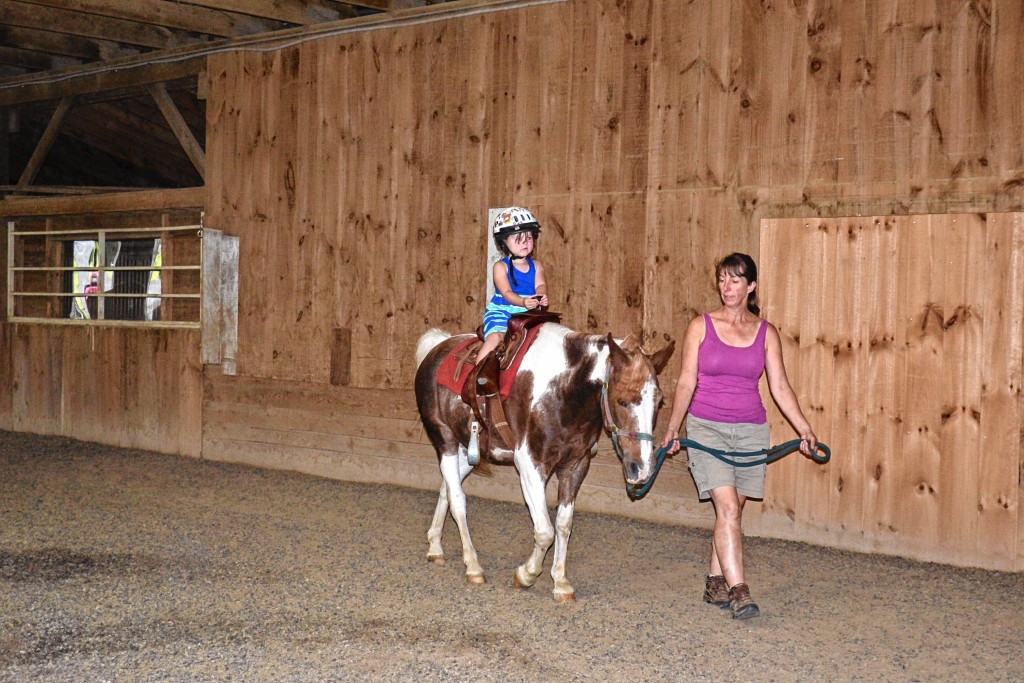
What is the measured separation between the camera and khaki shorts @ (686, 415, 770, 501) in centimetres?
441

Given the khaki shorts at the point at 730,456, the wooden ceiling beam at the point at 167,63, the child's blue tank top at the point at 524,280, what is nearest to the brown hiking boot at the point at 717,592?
the khaki shorts at the point at 730,456

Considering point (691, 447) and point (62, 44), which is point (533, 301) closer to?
point (691, 447)

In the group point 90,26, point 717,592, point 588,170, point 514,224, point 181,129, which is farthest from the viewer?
point 181,129

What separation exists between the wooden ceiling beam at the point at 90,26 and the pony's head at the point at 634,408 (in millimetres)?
6711

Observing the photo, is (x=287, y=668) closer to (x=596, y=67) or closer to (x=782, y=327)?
(x=782, y=327)

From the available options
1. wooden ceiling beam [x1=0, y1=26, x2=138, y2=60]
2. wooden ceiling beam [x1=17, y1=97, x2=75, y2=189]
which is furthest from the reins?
wooden ceiling beam [x1=17, y1=97, x2=75, y2=189]

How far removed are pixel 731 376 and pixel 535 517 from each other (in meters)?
1.17

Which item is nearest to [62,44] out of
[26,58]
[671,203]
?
[26,58]

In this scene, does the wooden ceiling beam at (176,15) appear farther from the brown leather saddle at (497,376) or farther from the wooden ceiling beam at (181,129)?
the brown leather saddle at (497,376)

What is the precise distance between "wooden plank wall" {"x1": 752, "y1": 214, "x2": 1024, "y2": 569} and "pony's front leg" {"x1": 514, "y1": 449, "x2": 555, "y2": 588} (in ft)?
6.55

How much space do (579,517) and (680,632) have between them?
2.41 m

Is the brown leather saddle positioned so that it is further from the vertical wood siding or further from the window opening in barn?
the window opening in barn

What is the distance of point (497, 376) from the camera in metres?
4.95

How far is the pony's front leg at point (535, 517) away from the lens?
4676 mm
